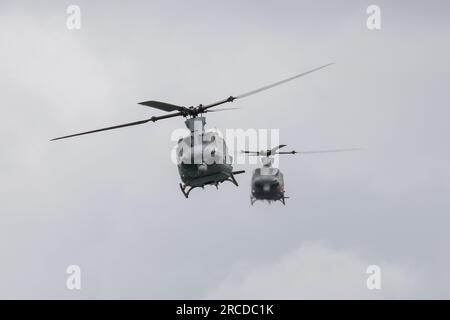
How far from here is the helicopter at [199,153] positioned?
74.8m

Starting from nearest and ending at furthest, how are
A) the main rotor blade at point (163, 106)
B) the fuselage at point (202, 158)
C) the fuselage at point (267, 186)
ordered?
the main rotor blade at point (163, 106) < the fuselage at point (202, 158) < the fuselage at point (267, 186)

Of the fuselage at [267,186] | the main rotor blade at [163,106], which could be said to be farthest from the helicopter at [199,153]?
the fuselage at [267,186]

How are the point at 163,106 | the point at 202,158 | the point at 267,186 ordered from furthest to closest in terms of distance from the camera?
the point at 267,186, the point at 202,158, the point at 163,106

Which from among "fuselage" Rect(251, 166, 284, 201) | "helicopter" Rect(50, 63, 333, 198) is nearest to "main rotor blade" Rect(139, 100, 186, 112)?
"helicopter" Rect(50, 63, 333, 198)

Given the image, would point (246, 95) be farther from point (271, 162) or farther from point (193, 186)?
point (271, 162)

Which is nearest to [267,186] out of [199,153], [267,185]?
[267,185]

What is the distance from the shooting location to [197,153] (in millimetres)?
74938

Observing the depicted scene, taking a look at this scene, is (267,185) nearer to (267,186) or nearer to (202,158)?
(267,186)

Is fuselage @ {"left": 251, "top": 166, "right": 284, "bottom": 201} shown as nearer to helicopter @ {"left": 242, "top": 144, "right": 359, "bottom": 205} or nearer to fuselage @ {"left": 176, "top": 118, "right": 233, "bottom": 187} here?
helicopter @ {"left": 242, "top": 144, "right": 359, "bottom": 205}

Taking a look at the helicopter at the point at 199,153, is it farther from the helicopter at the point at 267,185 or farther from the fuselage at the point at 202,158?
the helicopter at the point at 267,185

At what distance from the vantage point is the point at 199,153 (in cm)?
7488
